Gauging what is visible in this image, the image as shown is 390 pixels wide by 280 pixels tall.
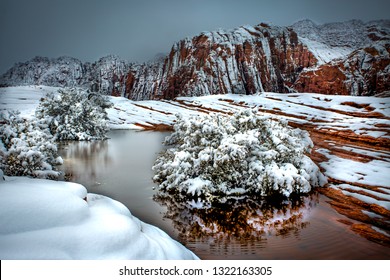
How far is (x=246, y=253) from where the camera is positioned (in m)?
4.55

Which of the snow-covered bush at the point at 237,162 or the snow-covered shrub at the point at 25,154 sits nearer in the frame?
the snow-covered shrub at the point at 25,154

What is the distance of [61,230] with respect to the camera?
8.73ft

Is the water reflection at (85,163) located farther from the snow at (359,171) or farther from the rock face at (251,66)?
the snow at (359,171)

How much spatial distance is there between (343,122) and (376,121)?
466 cm

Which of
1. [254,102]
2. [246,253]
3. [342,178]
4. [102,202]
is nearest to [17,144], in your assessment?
[102,202]

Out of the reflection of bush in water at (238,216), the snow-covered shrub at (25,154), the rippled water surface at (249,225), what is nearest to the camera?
the rippled water surface at (249,225)

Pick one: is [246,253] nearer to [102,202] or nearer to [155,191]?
[102,202]

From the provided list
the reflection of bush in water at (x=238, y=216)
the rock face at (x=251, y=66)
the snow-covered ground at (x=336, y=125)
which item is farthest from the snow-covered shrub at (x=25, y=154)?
the reflection of bush in water at (x=238, y=216)

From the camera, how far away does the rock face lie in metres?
7.07

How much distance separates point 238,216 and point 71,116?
16.8 m

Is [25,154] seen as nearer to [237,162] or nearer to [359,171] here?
[237,162]

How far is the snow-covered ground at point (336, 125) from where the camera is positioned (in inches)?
285

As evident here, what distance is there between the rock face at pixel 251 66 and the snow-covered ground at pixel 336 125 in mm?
1263

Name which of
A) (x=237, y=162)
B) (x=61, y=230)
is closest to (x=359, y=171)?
(x=237, y=162)
